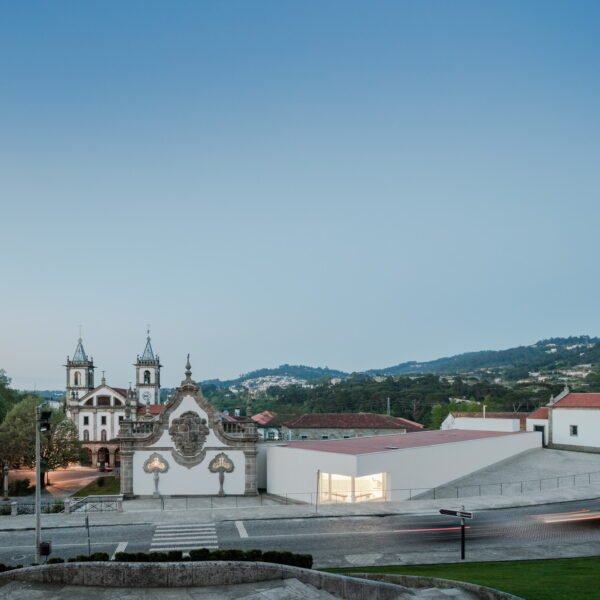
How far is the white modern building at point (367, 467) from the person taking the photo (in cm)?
4084

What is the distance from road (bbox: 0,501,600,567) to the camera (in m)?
26.1

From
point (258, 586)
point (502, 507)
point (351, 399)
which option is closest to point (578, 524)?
point (502, 507)

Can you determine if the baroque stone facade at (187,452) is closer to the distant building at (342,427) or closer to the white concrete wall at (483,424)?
the white concrete wall at (483,424)

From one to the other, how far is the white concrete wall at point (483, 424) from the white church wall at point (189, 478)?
1314 inches

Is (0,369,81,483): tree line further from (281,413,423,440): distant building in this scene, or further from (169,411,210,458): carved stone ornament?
(281,413,423,440): distant building

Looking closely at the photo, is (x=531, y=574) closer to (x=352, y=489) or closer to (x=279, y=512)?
(x=279, y=512)

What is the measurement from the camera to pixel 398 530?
101 ft

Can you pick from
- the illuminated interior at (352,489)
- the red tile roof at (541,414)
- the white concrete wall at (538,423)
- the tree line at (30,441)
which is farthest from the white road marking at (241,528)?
the red tile roof at (541,414)

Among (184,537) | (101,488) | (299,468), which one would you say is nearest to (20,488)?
(101,488)

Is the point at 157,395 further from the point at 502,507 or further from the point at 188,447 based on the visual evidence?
the point at 502,507

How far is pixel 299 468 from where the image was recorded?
1754 inches

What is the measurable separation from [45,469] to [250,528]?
127ft

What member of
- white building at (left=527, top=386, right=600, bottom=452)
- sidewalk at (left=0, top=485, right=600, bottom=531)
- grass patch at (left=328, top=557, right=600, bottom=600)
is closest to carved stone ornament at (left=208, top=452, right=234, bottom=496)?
sidewalk at (left=0, top=485, right=600, bottom=531)

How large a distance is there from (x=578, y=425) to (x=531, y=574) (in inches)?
1746
